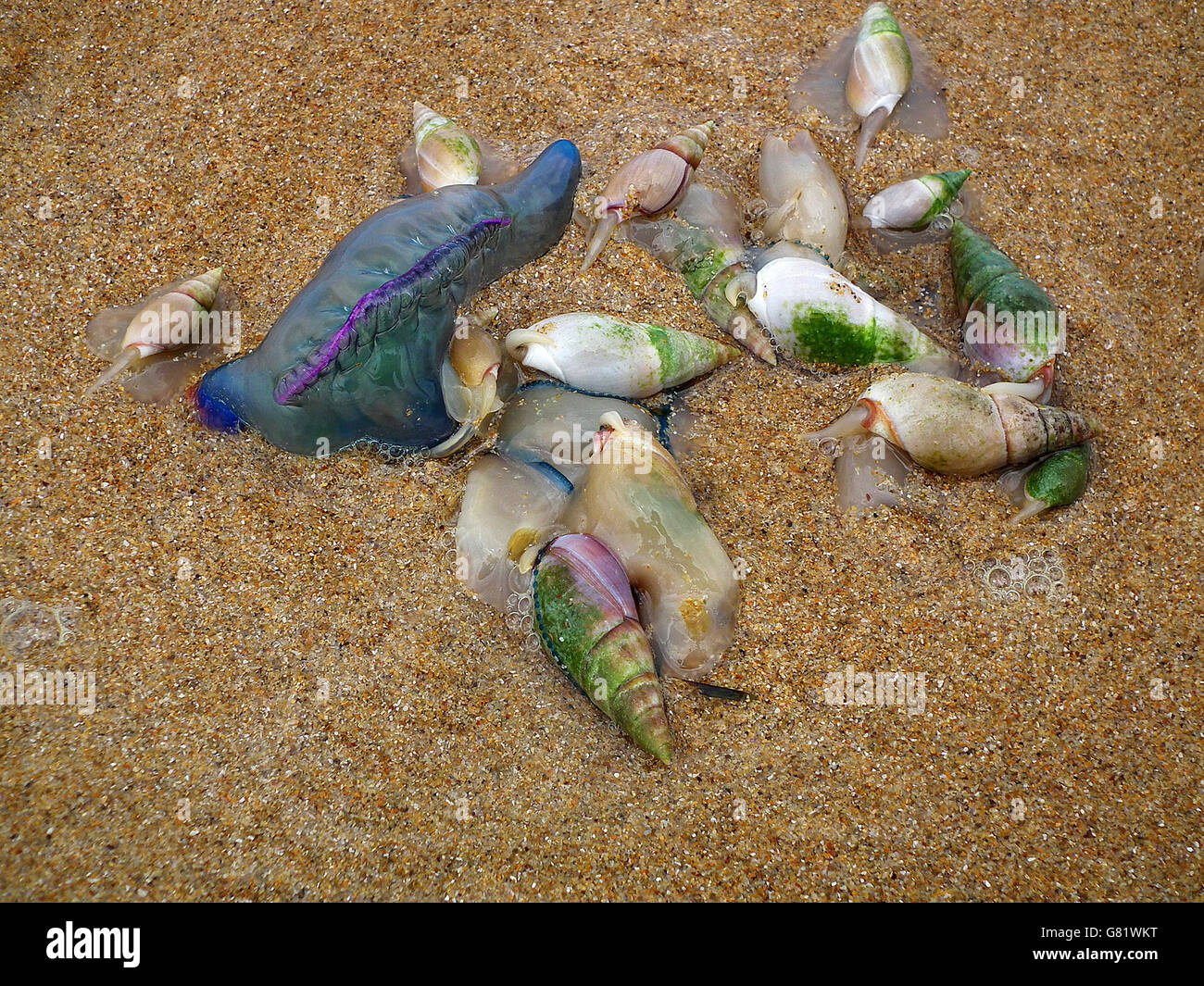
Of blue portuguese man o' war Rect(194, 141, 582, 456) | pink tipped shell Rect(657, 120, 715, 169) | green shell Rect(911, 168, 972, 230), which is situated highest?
pink tipped shell Rect(657, 120, 715, 169)

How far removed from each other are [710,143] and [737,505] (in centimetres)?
165

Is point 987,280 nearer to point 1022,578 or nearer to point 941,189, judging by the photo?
point 941,189

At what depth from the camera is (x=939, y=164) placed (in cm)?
347

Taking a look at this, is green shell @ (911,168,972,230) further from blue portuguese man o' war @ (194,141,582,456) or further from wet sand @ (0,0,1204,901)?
blue portuguese man o' war @ (194,141,582,456)

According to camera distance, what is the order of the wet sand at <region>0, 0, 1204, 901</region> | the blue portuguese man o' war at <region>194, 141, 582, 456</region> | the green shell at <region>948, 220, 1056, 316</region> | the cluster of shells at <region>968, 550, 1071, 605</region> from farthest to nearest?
the green shell at <region>948, 220, 1056, 316</region>, the cluster of shells at <region>968, 550, 1071, 605</region>, the blue portuguese man o' war at <region>194, 141, 582, 456</region>, the wet sand at <region>0, 0, 1204, 901</region>

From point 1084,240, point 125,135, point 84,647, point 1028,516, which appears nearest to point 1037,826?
point 1028,516

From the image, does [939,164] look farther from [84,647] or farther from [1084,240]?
[84,647]

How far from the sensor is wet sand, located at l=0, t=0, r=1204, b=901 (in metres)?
2.32

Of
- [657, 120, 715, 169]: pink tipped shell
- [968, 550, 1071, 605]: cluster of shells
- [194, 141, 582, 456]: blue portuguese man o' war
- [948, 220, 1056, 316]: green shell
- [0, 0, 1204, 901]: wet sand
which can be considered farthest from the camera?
[657, 120, 715, 169]: pink tipped shell

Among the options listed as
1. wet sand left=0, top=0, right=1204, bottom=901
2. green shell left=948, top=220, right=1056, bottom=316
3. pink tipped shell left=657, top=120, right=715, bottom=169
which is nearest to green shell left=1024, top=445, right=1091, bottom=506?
wet sand left=0, top=0, right=1204, bottom=901

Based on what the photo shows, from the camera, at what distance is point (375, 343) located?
2512mm

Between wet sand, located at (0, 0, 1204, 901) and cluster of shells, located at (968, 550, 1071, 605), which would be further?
cluster of shells, located at (968, 550, 1071, 605)

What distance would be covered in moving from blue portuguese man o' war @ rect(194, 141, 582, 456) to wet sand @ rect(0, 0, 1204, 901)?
0.16 meters

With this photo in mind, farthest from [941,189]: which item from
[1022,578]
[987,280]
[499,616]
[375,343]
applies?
[499,616]
